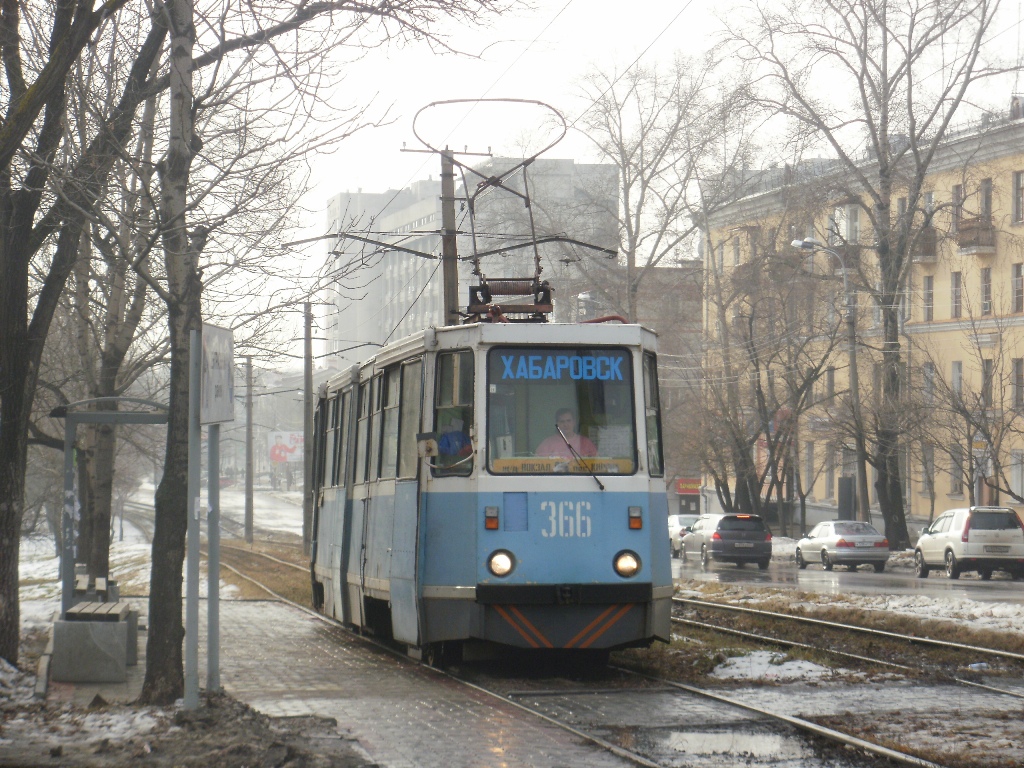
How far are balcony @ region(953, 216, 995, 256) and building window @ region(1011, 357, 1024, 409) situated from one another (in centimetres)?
458

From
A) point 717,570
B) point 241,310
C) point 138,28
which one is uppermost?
point 138,28

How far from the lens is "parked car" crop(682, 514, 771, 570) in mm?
34906

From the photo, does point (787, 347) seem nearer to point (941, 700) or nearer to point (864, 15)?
point (864, 15)

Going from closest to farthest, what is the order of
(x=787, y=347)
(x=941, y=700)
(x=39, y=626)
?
(x=941, y=700), (x=39, y=626), (x=787, y=347)

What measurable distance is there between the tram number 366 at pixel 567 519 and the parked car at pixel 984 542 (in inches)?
806

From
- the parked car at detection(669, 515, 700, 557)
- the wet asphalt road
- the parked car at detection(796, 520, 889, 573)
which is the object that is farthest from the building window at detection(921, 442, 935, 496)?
the parked car at detection(669, 515, 700, 557)

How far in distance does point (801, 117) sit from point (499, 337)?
101 ft

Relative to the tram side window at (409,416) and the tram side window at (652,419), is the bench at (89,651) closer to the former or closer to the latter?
the tram side window at (409,416)

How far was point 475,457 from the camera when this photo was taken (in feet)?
35.4

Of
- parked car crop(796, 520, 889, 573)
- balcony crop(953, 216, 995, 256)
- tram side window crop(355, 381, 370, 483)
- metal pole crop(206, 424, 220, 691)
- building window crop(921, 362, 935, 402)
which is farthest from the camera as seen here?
balcony crop(953, 216, 995, 256)

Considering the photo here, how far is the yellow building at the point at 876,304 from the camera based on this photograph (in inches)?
1575

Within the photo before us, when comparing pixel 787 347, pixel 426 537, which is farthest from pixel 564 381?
pixel 787 347

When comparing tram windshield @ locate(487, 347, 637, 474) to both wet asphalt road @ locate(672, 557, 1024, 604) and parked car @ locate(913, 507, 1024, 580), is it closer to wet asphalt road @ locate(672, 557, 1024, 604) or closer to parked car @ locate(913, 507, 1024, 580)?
wet asphalt road @ locate(672, 557, 1024, 604)

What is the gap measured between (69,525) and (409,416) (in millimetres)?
4188
